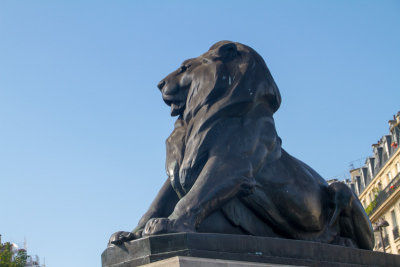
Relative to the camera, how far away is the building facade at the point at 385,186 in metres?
51.7

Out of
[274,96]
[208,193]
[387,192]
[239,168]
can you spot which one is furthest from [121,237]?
[387,192]

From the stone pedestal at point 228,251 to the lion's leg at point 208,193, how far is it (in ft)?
0.56

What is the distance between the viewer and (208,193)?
19.7 feet

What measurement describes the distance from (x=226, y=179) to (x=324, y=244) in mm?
1101

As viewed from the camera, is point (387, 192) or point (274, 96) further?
point (387, 192)

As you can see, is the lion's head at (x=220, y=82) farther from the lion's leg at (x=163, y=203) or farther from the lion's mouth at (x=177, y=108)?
the lion's leg at (x=163, y=203)

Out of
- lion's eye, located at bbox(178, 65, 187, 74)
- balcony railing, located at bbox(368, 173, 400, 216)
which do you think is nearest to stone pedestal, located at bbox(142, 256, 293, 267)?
lion's eye, located at bbox(178, 65, 187, 74)

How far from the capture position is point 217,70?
6793 mm

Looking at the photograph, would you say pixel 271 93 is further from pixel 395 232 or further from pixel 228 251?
pixel 395 232

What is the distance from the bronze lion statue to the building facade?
4147 centimetres

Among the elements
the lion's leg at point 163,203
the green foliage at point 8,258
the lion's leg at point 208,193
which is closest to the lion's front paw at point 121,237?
the lion's leg at point 208,193

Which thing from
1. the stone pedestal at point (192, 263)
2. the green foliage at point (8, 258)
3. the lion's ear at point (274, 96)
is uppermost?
the green foliage at point (8, 258)

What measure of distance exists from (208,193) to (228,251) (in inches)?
23.6

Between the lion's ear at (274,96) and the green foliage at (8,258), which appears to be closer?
the lion's ear at (274,96)
